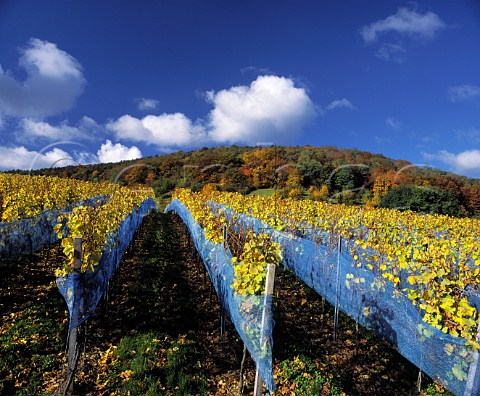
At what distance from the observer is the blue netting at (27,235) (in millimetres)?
6455

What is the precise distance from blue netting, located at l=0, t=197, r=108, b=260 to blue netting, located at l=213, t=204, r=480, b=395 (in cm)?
618

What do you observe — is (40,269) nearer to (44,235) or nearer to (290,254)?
(44,235)

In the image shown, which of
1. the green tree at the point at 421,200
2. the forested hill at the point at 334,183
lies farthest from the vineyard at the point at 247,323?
the green tree at the point at 421,200

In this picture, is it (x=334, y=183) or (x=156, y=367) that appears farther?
(x=334, y=183)

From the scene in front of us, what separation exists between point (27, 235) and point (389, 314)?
800 cm

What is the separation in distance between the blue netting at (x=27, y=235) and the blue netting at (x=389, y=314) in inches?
243

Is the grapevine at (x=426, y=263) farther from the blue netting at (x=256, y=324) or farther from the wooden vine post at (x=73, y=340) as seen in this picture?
the wooden vine post at (x=73, y=340)

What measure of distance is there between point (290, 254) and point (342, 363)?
330 cm

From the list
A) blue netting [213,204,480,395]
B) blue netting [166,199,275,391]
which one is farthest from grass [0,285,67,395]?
blue netting [213,204,480,395]

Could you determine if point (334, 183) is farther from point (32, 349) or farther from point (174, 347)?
point (32, 349)

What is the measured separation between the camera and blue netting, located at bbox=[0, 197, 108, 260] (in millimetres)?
6455

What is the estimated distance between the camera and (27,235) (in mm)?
7477

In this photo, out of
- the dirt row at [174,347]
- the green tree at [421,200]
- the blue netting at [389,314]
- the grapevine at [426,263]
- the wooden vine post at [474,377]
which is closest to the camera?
the wooden vine post at [474,377]

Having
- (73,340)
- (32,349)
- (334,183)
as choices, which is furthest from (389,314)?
(334,183)
